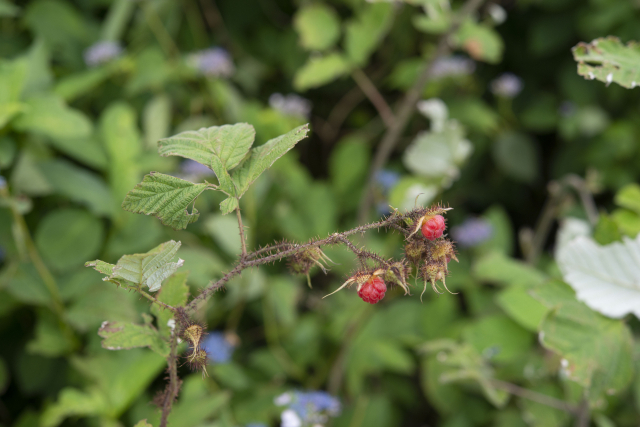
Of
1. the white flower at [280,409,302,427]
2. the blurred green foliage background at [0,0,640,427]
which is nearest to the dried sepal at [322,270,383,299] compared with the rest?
the blurred green foliage background at [0,0,640,427]

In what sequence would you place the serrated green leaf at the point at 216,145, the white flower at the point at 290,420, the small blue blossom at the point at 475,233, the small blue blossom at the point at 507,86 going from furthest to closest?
the small blue blossom at the point at 507,86 < the small blue blossom at the point at 475,233 < the white flower at the point at 290,420 < the serrated green leaf at the point at 216,145

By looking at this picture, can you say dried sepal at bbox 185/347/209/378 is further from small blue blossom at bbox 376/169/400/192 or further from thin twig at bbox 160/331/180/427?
small blue blossom at bbox 376/169/400/192

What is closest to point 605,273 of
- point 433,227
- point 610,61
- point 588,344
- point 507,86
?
point 588,344

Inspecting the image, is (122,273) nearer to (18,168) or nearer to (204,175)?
(18,168)

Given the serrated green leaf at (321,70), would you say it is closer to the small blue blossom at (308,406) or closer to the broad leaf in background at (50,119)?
the broad leaf in background at (50,119)

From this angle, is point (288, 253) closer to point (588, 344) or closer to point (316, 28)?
point (588, 344)

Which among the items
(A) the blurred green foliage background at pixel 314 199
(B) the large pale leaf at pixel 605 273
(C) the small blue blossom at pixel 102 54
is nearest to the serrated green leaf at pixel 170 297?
(A) the blurred green foliage background at pixel 314 199

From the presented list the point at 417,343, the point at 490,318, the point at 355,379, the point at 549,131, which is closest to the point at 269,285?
the point at 355,379

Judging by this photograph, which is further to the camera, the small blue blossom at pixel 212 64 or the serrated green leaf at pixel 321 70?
the small blue blossom at pixel 212 64
